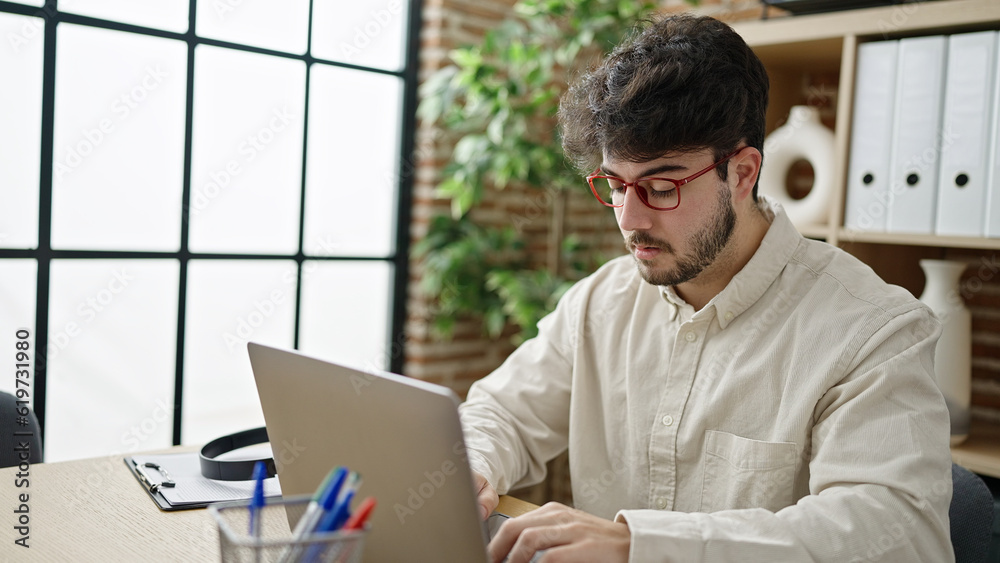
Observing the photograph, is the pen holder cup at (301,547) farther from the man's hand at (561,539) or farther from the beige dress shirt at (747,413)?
the beige dress shirt at (747,413)

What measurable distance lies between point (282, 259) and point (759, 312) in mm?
1687

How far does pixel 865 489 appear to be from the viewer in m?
1.01

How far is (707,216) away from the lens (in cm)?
130

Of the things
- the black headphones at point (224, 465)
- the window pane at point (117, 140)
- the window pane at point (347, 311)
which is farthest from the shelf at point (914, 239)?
the window pane at point (117, 140)

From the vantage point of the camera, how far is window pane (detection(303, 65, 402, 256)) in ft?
8.71

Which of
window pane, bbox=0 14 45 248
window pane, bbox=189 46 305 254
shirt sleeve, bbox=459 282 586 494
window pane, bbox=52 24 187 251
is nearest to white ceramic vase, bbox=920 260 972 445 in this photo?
shirt sleeve, bbox=459 282 586 494

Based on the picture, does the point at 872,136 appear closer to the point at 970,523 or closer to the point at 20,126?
the point at 970,523

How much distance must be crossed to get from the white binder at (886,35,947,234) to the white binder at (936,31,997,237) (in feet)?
0.06

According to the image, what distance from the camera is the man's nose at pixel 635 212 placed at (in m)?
1.29

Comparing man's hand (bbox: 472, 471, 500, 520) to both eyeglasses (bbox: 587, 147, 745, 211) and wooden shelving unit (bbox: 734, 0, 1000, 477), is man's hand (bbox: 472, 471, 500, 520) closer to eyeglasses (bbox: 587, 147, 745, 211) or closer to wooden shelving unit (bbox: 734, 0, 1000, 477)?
eyeglasses (bbox: 587, 147, 745, 211)

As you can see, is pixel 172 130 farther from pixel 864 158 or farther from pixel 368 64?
pixel 864 158

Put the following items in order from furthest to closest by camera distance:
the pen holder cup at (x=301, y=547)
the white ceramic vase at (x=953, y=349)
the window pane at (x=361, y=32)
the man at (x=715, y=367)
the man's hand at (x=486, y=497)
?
the window pane at (x=361, y=32), the white ceramic vase at (x=953, y=349), the man's hand at (x=486, y=497), the man at (x=715, y=367), the pen holder cup at (x=301, y=547)

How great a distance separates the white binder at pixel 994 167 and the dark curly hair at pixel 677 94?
2.31ft

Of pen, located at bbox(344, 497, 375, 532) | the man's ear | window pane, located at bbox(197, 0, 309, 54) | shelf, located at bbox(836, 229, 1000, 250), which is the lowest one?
pen, located at bbox(344, 497, 375, 532)
